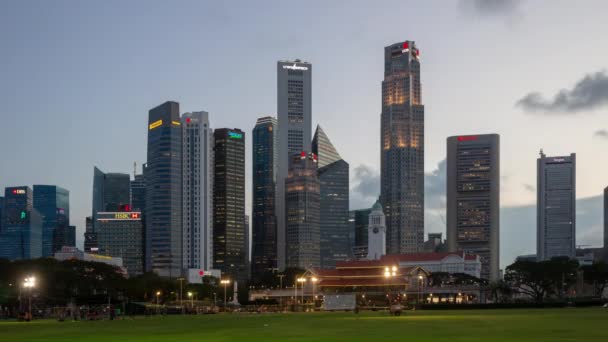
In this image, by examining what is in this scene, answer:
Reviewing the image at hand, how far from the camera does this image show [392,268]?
101938mm

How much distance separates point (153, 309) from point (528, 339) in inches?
3932

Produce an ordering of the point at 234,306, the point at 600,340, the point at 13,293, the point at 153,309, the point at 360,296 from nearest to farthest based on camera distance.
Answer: the point at 600,340
the point at 153,309
the point at 13,293
the point at 234,306
the point at 360,296

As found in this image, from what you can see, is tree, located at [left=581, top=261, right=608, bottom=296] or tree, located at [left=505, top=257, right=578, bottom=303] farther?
tree, located at [left=581, top=261, right=608, bottom=296]

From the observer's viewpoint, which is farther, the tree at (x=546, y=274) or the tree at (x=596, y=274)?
the tree at (x=596, y=274)

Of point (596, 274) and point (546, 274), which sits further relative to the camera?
point (596, 274)

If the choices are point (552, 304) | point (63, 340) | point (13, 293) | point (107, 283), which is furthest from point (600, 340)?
point (107, 283)

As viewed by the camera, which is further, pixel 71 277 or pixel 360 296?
pixel 360 296

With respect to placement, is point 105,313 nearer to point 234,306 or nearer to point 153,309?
point 153,309

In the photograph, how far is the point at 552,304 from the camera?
119875 millimetres

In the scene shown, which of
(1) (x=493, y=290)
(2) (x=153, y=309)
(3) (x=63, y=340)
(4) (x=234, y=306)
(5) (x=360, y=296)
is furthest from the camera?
(1) (x=493, y=290)

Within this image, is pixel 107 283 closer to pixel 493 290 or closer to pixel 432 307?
pixel 432 307

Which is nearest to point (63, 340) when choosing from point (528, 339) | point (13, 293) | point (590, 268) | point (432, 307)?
point (528, 339)

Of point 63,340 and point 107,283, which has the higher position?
point 63,340

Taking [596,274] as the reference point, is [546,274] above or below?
above
